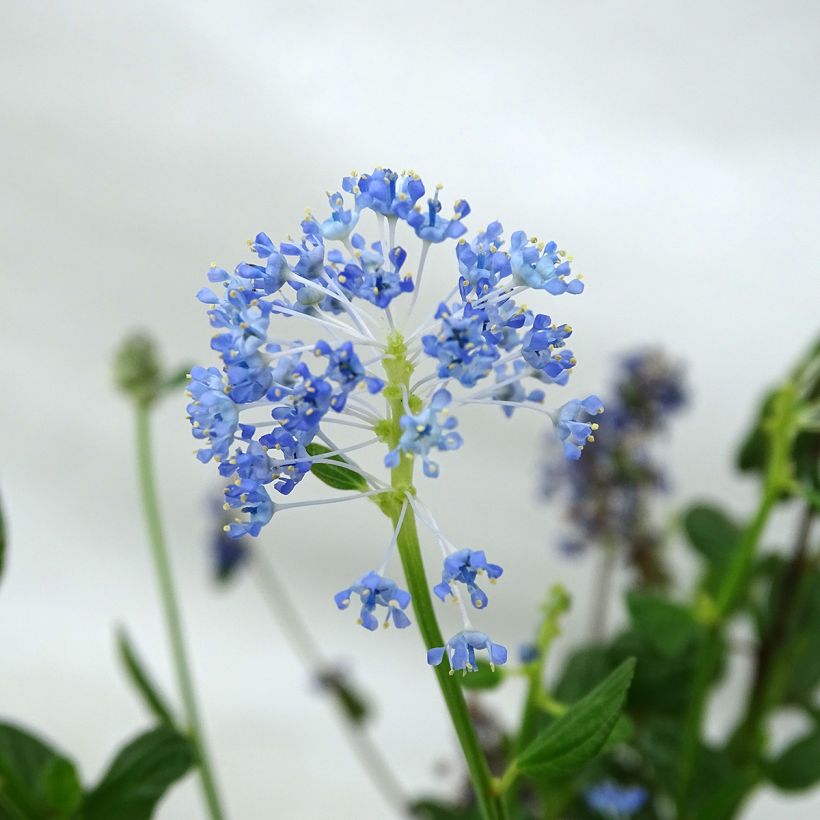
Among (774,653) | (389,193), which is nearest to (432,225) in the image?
(389,193)

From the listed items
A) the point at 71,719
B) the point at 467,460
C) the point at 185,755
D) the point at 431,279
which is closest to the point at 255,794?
the point at 71,719

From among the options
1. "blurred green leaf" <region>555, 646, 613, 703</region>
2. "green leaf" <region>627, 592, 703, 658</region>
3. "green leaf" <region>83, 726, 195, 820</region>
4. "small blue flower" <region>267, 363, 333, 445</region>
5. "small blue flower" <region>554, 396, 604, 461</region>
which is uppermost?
"small blue flower" <region>267, 363, 333, 445</region>

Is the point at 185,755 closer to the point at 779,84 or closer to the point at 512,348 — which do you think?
the point at 512,348

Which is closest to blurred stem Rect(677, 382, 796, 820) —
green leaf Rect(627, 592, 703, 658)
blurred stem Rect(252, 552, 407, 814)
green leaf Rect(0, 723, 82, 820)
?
green leaf Rect(627, 592, 703, 658)

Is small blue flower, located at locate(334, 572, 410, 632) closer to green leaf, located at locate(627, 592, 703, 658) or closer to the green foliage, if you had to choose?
the green foliage

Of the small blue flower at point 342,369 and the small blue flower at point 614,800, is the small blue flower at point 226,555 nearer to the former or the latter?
the small blue flower at point 614,800
